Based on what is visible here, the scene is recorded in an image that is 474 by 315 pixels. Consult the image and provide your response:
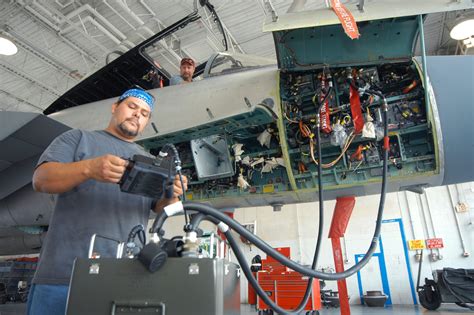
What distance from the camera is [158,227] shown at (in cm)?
106

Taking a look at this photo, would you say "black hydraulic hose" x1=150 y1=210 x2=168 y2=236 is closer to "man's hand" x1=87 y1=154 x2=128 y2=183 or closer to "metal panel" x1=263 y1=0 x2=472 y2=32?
→ "man's hand" x1=87 y1=154 x2=128 y2=183

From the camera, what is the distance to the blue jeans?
3.71ft

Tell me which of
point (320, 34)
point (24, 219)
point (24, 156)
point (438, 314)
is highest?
point (320, 34)

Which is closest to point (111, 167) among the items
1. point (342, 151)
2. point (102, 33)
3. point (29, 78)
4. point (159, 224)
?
point (159, 224)

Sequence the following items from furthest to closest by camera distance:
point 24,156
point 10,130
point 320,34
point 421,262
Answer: point 421,262 < point 24,156 < point 10,130 < point 320,34

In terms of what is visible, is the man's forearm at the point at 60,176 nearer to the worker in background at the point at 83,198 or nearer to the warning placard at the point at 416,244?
the worker in background at the point at 83,198

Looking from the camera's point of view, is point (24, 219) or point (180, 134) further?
point (24, 219)

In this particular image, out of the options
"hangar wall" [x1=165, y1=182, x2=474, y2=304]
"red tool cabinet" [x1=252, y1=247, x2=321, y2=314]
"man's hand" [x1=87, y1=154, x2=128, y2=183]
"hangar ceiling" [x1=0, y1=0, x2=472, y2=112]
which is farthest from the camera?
"hangar wall" [x1=165, y1=182, x2=474, y2=304]

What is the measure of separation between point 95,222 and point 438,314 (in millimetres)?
7862

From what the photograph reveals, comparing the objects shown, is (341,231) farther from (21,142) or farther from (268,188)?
(21,142)

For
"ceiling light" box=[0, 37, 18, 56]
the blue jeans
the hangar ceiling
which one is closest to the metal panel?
the blue jeans

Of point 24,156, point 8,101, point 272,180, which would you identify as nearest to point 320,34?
point 272,180

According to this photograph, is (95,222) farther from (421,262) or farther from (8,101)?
(8,101)

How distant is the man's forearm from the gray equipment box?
13.4 inches
